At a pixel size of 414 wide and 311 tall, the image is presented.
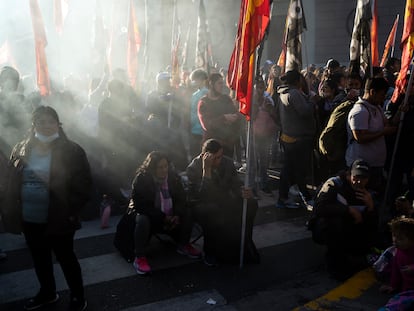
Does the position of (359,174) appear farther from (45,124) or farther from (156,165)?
(45,124)

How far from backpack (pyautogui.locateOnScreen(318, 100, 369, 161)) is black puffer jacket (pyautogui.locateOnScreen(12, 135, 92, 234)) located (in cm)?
312

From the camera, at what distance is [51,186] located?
385 centimetres

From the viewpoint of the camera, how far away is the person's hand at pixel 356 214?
4.60 meters

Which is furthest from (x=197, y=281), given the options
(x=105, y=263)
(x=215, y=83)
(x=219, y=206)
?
(x=215, y=83)

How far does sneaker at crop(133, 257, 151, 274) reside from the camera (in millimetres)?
4789

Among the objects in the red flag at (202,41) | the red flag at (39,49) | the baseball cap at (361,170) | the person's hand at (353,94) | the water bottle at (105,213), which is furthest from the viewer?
the red flag at (202,41)

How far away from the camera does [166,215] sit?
5.05m

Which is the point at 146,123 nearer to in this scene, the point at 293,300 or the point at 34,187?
the point at 34,187

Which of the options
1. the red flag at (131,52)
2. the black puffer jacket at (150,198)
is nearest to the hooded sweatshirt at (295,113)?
the black puffer jacket at (150,198)

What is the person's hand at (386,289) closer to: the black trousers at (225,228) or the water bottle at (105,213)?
the black trousers at (225,228)

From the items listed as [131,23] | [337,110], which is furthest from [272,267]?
[131,23]

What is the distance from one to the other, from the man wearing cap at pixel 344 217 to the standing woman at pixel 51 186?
2.31m

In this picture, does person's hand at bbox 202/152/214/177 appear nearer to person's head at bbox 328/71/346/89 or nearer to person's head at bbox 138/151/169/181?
person's head at bbox 138/151/169/181

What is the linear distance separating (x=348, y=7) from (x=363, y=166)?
659 inches
